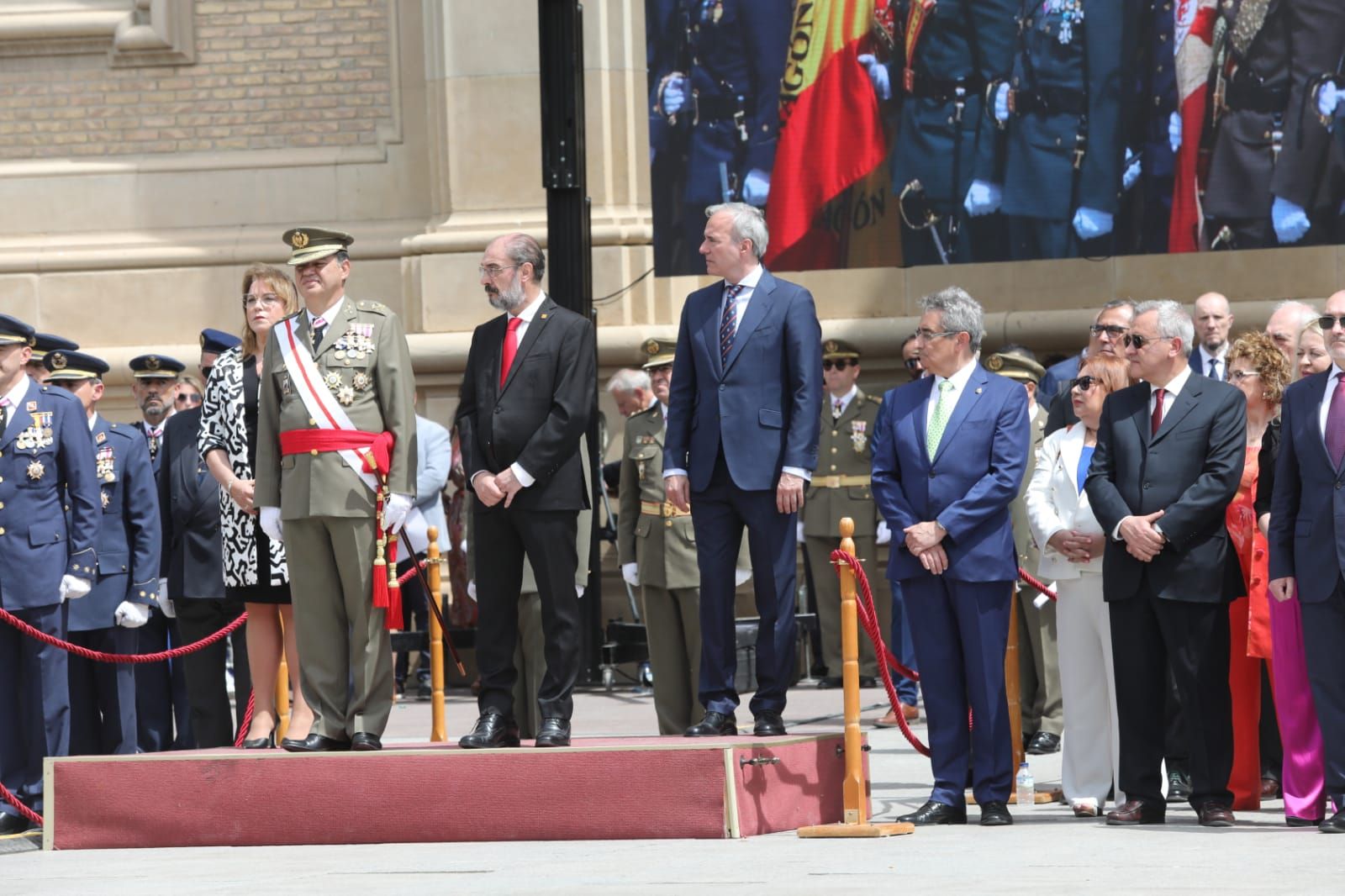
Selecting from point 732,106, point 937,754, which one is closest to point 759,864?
point 937,754

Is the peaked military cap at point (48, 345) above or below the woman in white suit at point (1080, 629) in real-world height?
above

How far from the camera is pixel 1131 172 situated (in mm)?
13344

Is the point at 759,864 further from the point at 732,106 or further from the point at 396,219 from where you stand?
the point at 396,219

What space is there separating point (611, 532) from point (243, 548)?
554cm

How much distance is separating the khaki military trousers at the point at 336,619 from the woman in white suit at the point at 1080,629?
96.8 inches

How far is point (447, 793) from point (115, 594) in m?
A: 2.83

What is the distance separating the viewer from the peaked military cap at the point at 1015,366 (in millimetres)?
10586

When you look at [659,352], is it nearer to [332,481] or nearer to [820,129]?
[820,129]

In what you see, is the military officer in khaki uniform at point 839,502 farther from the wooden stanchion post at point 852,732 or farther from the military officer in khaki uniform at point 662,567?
the wooden stanchion post at point 852,732

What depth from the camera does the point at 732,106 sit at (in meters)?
13.8

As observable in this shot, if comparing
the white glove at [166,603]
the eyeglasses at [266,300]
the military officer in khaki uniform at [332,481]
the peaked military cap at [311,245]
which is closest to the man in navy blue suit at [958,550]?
the military officer in khaki uniform at [332,481]

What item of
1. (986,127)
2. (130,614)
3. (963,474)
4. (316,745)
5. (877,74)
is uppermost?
(877,74)

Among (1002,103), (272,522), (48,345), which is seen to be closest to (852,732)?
(272,522)

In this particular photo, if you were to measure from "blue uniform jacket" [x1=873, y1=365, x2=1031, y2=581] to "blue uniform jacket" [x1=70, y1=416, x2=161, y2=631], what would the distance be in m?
3.50
